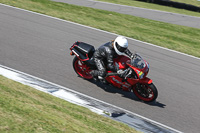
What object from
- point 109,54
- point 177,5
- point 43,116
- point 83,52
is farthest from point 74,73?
point 177,5

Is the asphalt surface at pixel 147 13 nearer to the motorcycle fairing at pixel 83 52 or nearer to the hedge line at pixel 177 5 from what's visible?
the hedge line at pixel 177 5

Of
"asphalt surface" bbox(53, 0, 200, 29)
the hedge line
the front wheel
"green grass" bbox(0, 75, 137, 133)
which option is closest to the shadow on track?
the front wheel

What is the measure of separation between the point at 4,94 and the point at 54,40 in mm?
6319

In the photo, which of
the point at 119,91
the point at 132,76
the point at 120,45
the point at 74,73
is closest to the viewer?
the point at 120,45

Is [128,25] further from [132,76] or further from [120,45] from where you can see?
[120,45]

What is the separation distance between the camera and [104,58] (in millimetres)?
9117

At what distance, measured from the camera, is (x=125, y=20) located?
727 inches

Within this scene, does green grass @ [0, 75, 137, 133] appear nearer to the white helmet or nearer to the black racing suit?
the black racing suit

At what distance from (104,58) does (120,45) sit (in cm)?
89

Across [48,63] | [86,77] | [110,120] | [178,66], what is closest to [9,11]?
[48,63]

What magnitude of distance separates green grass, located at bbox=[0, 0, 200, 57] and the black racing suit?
19.6ft

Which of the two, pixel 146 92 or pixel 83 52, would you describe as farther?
pixel 83 52

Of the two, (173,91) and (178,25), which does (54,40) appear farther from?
(178,25)

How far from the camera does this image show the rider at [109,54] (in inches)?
334
